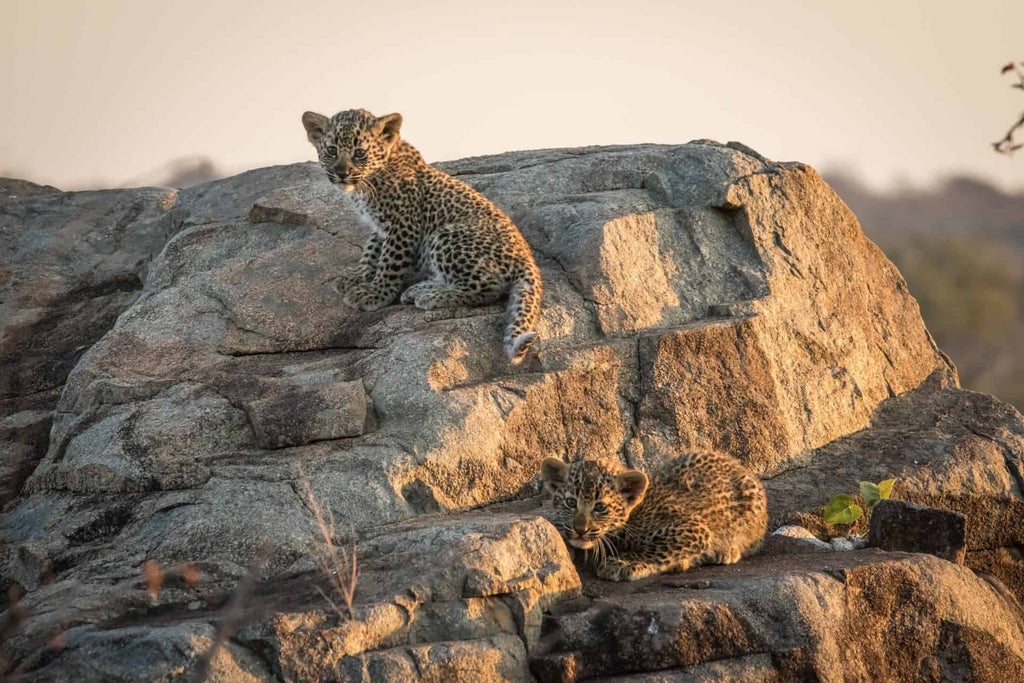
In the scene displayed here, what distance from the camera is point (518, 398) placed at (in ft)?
35.7

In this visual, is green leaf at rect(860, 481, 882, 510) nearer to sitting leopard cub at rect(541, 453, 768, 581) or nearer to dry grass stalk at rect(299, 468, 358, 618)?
sitting leopard cub at rect(541, 453, 768, 581)

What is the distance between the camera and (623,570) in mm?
9352

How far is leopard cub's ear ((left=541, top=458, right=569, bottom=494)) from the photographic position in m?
9.80

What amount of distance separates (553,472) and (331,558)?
182 centimetres

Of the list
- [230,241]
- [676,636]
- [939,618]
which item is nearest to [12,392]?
[230,241]

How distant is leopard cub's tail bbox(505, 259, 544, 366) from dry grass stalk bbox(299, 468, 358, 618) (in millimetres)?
2181

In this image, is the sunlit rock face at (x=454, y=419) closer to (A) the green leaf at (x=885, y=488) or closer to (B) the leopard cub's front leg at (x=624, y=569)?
(B) the leopard cub's front leg at (x=624, y=569)

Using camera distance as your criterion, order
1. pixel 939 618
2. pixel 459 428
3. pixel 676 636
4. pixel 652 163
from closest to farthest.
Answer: pixel 676 636, pixel 939 618, pixel 459 428, pixel 652 163

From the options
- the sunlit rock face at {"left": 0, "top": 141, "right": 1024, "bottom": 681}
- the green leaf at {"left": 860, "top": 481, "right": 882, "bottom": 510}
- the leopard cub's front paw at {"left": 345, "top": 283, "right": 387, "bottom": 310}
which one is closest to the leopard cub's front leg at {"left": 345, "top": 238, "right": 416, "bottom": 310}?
the leopard cub's front paw at {"left": 345, "top": 283, "right": 387, "bottom": 310}

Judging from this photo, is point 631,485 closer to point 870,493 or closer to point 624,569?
point 624,569

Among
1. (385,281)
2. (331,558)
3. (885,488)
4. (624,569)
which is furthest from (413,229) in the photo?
(885,488)

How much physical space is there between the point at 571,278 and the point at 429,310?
1429mm

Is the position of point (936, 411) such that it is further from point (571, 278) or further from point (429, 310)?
point (429, 310)

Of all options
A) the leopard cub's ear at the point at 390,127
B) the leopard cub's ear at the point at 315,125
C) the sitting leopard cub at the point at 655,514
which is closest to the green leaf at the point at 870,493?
the sitting leopard cub at the point at 655,514
